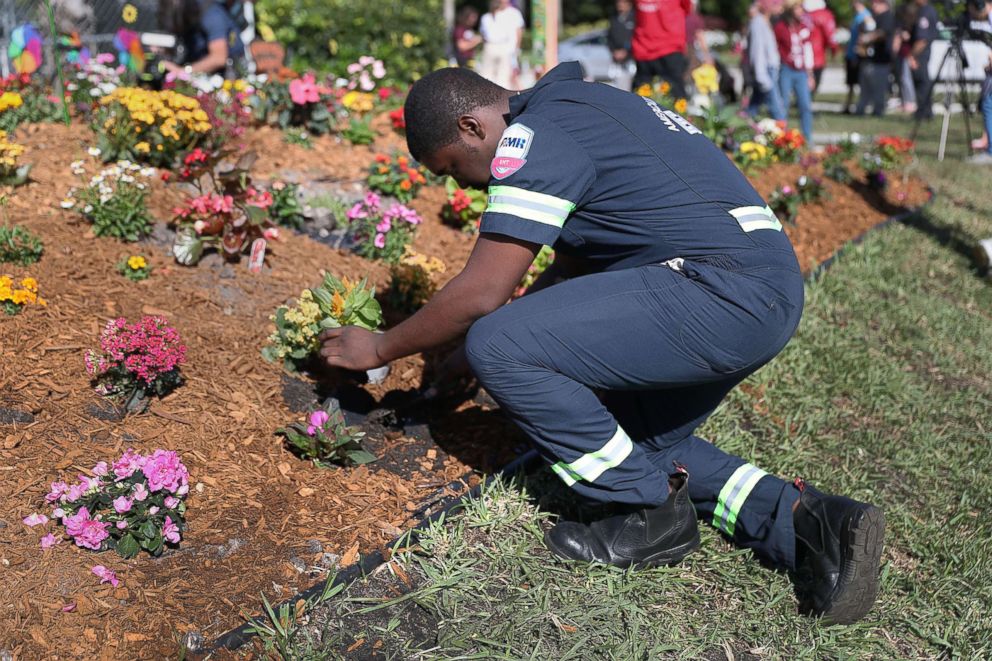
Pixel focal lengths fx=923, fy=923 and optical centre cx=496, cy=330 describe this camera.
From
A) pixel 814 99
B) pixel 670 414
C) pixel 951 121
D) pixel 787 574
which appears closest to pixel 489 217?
pixel 670 414

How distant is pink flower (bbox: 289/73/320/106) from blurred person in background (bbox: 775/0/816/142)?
6.52 m

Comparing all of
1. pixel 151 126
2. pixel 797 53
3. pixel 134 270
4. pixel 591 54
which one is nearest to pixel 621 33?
pixel 797 53

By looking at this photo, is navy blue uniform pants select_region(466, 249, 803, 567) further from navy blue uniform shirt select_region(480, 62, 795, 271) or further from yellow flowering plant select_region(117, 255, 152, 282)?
yellow flowering plant select_region(117, 255, 152, 282)

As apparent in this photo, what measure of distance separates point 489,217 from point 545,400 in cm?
55

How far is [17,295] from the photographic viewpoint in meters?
3.40

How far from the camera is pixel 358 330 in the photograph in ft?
9.75

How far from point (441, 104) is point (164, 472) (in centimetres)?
132

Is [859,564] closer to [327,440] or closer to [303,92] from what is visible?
[327,440]

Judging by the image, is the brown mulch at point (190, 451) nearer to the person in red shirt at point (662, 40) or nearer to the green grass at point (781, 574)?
the green grass at point (781, 574)

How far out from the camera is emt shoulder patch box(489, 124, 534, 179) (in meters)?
2.49

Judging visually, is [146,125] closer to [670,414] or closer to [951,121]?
[670,414]

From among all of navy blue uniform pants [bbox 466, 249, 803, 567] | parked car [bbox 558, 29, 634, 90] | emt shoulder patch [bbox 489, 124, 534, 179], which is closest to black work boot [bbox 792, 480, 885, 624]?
navy blue uniform pants [bbox 466, 249, 803, 567]

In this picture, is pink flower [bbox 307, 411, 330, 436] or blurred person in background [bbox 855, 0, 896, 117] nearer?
pink flower [bbox 307, 411, 330, 436]

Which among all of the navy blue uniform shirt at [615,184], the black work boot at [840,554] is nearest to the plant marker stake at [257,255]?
the navy blue uniform shirt at [615,184]
